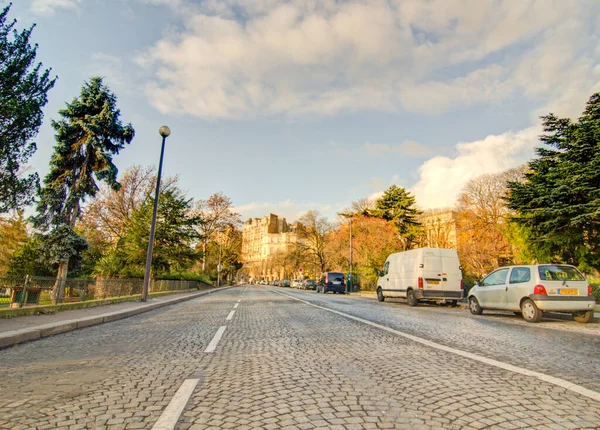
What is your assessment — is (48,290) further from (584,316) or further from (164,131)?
(584,316)

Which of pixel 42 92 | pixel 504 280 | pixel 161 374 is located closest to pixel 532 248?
pixel 504 280

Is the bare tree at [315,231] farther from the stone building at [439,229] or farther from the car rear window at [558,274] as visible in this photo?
the car rear window at [558,274]

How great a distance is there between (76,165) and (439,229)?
40978 millimetres

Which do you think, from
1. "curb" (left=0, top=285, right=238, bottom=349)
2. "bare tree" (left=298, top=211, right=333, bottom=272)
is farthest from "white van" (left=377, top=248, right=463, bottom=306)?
"bare tree" (left=298, top=211, right=333, bottom=272)

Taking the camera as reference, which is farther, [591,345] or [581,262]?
[581,262]

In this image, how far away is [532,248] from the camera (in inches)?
787

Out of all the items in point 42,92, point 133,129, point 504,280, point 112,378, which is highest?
point 133,129

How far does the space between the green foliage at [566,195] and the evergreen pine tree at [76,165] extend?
85.4 ft

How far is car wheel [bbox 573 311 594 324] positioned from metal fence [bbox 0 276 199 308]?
1539 cm

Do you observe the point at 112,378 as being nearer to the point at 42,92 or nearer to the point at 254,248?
the point at 42,92

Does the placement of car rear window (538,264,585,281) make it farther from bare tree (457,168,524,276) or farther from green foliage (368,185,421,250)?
green foliage (368,185,421,250)

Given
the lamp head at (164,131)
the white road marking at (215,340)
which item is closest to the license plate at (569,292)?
the white road marking at (215,340)

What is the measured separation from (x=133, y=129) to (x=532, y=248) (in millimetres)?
27546

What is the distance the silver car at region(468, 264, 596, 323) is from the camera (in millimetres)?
9656
